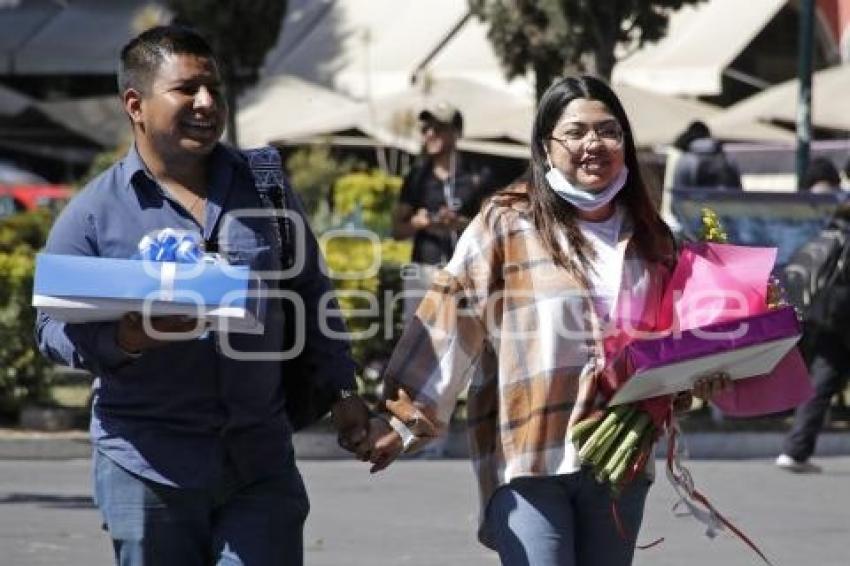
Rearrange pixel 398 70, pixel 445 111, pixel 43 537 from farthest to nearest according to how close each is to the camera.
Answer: pixel 398 70 < pixel 445 111 < pixel 43 537

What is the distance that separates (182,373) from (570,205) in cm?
106

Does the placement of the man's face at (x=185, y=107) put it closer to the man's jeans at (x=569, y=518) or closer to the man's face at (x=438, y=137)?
the man's jeans at (x=569, y=518)

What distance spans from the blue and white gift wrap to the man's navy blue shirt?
0.17 m

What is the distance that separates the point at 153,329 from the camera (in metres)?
4.99

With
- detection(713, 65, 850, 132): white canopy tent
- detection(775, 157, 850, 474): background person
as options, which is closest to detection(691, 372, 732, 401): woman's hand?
detection(775, 157, 850, 474): background person

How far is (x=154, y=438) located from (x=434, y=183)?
7.78 meters

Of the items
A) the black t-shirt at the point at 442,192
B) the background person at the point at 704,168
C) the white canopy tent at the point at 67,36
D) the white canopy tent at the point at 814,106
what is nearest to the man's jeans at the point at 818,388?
the black t-shirt at the point at 442,192

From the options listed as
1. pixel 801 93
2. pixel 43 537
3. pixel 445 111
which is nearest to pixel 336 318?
pixel 43 537

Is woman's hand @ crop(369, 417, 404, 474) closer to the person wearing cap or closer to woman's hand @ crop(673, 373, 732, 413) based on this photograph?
woman's hand @ crop(673, 373, 732, 413)

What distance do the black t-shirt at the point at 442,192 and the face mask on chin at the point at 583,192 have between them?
23.3ft

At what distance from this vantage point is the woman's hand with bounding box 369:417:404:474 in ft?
17.9

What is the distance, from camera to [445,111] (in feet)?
41.7

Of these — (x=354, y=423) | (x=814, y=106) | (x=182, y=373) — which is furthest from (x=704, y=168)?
(x=182, y=373)

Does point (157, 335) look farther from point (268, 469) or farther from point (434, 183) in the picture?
point (434, 183)
